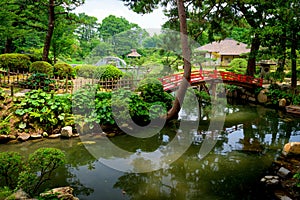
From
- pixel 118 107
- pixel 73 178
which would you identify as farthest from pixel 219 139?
pixel 73 178

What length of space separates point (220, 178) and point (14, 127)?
7.53 meters

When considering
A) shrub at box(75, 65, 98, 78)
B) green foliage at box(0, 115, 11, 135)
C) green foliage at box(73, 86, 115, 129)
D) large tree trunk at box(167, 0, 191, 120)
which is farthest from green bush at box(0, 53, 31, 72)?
large tree trunk at box(167, 0, 191, 120)

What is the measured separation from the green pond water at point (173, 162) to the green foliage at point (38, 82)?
3342mm

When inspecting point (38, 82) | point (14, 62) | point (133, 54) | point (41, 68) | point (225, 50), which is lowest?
point (38, 82)

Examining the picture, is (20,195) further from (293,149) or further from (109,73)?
(109,73)

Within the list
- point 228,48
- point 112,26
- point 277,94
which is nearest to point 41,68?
point 277,94

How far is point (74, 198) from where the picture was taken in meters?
5.68

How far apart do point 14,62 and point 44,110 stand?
5.38m

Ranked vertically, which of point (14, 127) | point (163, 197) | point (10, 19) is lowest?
point (163, 197)

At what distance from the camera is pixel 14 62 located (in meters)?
13.8

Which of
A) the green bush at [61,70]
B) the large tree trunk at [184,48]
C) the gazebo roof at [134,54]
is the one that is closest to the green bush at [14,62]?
the green bush at [61,70]

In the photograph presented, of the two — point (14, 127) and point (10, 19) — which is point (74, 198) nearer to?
point (14, 127)

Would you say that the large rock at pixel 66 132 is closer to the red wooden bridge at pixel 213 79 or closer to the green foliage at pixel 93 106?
the green foliage at pixel 93 106

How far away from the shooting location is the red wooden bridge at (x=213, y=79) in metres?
14.6
